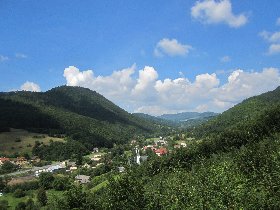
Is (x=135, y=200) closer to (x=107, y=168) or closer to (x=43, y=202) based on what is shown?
(x=43, y=202)

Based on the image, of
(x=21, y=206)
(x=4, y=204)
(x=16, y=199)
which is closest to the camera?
(x=21, y=206)

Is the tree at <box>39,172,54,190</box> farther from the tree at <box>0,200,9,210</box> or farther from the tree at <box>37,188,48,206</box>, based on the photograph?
the tree at <box>0,200,9,210</box>

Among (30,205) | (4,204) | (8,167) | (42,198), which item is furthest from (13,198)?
(8,167)

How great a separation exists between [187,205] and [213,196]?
3066 mm

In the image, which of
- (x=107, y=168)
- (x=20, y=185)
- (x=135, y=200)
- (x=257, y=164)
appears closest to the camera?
(x=135, y=200)

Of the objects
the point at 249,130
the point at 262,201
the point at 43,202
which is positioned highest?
the point at 249,130

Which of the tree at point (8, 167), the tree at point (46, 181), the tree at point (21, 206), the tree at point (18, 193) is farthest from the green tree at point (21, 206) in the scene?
the tree at point (8, 167)

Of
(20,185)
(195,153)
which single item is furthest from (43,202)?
(195,153)

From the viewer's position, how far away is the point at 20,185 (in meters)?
142

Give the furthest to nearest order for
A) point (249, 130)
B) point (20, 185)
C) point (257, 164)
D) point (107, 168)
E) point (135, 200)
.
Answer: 1. point (107, 168)
2. point (20, 185)
3. point (249, 130)
4. point (257, 164)
5. point (135, 200)

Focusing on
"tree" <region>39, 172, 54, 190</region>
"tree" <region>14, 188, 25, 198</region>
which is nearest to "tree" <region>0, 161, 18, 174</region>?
"tree" <region>39, 172, 54, 190</region>

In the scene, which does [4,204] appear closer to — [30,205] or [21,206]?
[21,206]

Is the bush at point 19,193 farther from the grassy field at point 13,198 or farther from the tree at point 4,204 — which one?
the tree at point 4,204

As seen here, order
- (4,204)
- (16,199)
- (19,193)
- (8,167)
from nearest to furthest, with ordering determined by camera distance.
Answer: (4,204), (16,199), (19,193), (8,167)
